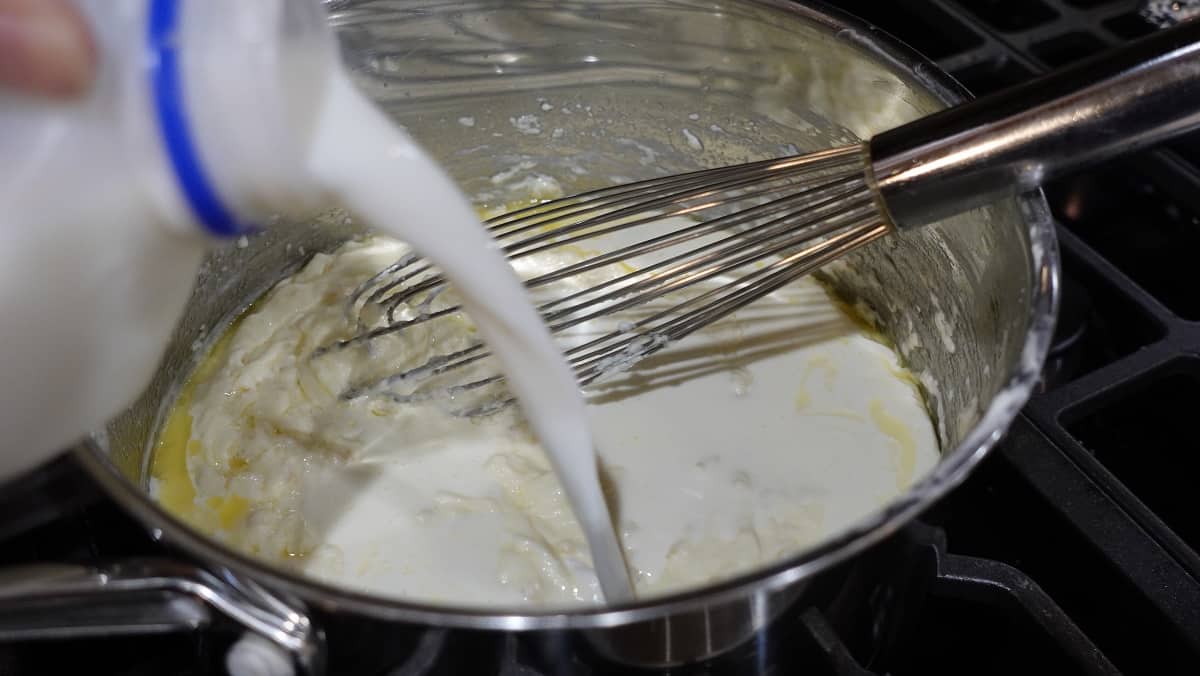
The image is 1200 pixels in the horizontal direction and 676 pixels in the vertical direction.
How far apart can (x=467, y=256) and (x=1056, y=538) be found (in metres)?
0.50

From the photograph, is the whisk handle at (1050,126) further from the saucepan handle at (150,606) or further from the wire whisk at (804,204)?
the saucepan handle at (150,606)

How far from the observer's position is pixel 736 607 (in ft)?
1.81

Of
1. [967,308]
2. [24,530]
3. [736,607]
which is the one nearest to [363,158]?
[736,607]

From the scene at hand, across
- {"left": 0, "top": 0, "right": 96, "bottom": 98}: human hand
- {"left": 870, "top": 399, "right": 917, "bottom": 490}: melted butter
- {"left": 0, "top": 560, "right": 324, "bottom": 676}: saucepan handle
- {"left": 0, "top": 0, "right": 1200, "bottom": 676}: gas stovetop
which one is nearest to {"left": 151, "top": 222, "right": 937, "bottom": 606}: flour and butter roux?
{"left": 870, "top": 399, "right": 917, "bottom": 490}: melted butter

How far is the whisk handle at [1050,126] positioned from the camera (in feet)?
2.14

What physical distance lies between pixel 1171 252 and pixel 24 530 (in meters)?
1.04

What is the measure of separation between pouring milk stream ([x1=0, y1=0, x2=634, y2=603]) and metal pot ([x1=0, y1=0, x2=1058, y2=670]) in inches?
4.3

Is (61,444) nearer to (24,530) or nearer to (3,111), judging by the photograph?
(3,111)

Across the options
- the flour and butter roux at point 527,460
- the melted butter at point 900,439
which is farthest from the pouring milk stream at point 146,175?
the melted butter at point 900,439

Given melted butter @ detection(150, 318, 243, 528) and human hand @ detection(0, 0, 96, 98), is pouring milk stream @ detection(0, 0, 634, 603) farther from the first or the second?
melted butter @ detection(150, 318, 243, 528)

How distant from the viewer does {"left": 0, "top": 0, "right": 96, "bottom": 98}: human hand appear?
15.9 inches

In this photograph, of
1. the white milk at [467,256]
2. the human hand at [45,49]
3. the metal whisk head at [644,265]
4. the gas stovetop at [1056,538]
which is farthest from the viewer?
the metal whisk head at [644,265]

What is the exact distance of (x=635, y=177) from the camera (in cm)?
121

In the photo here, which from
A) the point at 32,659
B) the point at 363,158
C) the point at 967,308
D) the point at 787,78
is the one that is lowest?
the point at 32,659
